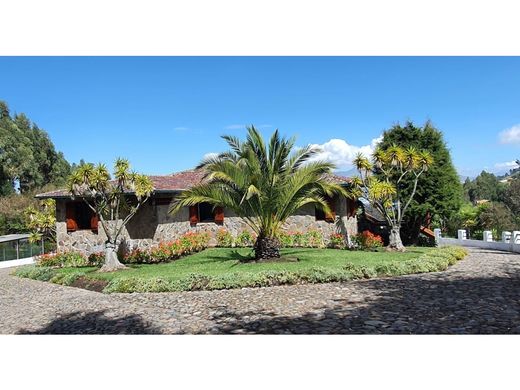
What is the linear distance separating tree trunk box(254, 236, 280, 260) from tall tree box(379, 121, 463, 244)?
10240 mm

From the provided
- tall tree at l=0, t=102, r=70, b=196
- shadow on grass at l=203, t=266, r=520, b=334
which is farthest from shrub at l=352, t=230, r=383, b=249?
tall tree at l=0, t=102, r=70, b=196

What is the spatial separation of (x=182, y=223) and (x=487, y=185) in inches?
2517

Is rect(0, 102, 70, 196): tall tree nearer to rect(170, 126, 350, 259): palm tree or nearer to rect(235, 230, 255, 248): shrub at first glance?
rect(235, 230, 255, 248): shrub

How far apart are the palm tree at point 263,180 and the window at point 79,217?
22.3ft

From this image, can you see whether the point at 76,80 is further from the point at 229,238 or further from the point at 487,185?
the point at 487,185

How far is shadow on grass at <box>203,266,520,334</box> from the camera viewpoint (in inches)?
233

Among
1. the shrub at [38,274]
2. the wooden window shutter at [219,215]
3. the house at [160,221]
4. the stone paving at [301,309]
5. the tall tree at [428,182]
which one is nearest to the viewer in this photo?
the stone paving at [301,309]

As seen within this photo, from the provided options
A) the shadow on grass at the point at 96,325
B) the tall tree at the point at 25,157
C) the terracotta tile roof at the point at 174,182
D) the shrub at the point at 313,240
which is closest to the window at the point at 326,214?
the shrub at the point at 313,240

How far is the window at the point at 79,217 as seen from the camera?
17.8m

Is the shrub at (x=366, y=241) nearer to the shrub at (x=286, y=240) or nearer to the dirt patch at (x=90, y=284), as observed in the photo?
the shrub at (x=286, y=240)

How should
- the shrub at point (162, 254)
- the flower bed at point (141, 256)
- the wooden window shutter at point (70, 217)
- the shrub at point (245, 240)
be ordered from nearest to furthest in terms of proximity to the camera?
the shrub at point (162, 254) → the flower bed at point (141, 256) → the wooden window shutter at point (70, 217) → the shrub at point (245, 240)
